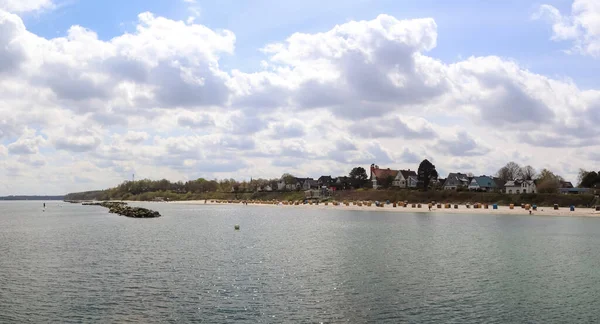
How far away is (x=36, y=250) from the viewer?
5853cm

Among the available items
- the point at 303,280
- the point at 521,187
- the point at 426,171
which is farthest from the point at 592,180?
the point at 303,280

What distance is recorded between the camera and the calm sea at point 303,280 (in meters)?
28.5

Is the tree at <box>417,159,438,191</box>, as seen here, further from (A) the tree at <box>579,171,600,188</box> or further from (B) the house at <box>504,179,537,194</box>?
(A) the tree at <box>579,171,600,188</box>

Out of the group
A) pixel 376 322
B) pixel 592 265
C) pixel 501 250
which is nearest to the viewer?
pixel 376 322

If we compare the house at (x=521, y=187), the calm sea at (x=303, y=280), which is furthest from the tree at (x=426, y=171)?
the calm sea at (x=303, y=280)

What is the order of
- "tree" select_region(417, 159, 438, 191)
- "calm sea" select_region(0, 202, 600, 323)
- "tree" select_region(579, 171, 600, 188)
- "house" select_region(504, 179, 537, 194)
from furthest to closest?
"tree" select_region(417, 159, 438, 191), "house" select_region(504, 179, 537, 194), "tree" select_region(579, 171, 600, 188), "calm sea" select_region(0, 202, 600, 323)

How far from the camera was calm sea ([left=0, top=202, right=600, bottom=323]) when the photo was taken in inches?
1124

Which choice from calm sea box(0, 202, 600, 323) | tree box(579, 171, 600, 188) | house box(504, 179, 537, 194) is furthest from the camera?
house box(504, 179, 537, 194)

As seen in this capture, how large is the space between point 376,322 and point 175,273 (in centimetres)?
2091

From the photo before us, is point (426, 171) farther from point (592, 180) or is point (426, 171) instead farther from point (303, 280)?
point (303, 280)

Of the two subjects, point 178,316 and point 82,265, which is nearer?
point 178,316

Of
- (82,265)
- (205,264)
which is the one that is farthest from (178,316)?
(82,265)

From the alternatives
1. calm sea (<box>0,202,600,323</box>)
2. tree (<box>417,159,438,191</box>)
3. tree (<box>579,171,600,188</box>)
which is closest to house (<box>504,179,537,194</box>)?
tree (<box>579,171,600,188</box>)

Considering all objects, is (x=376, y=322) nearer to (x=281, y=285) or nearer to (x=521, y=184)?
(x=281, y=285)
